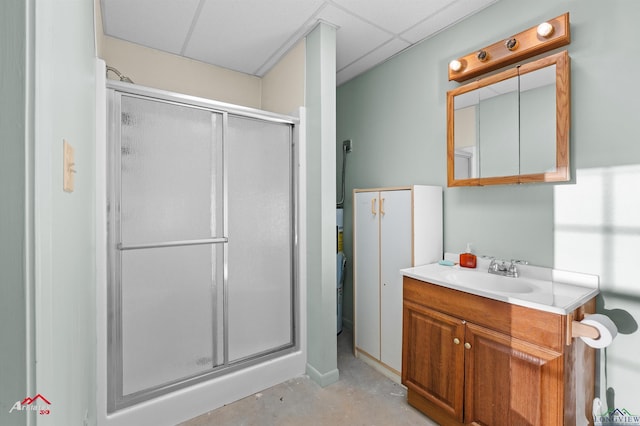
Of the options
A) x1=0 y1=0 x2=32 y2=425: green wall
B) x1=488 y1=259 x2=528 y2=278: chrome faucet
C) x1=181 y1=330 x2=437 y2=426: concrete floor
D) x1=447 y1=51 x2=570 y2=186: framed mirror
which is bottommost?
x1=181 y1=330 x2=437 y2=426: concrete floor

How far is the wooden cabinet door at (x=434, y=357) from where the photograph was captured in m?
1.60

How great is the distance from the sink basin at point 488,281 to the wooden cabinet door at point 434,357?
0.27m

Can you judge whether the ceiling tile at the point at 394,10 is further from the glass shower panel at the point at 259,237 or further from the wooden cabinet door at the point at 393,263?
the wooden cabinet door at the point at 393,263

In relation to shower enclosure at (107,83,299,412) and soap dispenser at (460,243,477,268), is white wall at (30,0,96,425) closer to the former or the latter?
shower enclosure at (107,83,299,412)

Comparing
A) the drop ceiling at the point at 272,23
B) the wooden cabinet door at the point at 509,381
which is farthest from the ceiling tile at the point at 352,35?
the wooden cabinet door at the point at 509,381

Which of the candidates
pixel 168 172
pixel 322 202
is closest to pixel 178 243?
pixel 168 172

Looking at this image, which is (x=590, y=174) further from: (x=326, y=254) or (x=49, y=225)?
(x=49, y=225)

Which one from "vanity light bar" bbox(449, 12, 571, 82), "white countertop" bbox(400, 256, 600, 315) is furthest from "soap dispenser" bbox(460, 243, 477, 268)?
"vanity light bar" bbox(449, 12, 571, 82)

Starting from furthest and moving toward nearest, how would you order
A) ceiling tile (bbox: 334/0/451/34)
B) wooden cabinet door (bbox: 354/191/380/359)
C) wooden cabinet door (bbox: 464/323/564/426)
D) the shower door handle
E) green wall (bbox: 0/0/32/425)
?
wooden cabinet door (bbox: 354/191/380/359)
ceiling tile (bbox: 334/0/451/34)
the shower door handle
wooden cabinet door (bbox: 464/323/564/426)
green wall (bbox: 0/0/32/425)

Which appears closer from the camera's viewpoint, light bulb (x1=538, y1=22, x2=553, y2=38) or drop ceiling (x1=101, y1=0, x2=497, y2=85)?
light bulb (x1=538, y1=22, x2=553, y2=38)

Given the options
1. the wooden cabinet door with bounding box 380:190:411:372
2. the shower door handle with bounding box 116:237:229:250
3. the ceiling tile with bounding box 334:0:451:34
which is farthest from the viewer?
the wooden cabinet door with bounding box 380:190:411:372

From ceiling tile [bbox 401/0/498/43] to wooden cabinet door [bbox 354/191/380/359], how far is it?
49.3 inches

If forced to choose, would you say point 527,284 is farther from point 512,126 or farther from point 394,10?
point 394,10

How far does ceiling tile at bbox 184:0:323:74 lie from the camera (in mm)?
1965
